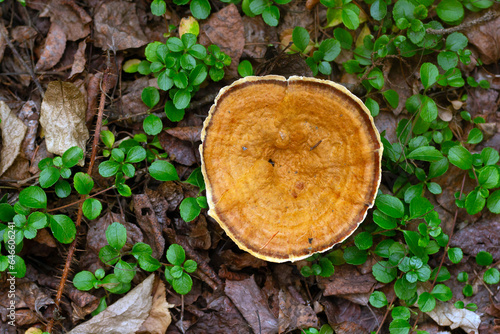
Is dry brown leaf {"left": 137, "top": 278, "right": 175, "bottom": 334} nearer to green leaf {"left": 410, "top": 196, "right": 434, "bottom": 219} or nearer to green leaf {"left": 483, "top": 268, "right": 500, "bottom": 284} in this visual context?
green leaf {"left": 410, "top": 196, "right": 434, "bottom": 219}

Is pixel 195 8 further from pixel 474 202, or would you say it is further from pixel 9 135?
pixel 474 202

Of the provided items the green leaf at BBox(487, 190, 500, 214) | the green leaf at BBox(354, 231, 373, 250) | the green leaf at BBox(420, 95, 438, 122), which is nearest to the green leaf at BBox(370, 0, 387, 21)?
the green leaf at BBox(420, 95, 438, 122)

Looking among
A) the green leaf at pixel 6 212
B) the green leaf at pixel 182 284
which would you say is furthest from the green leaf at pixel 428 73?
the green leaf at pixel 6 212

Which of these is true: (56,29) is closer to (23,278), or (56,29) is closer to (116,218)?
(116,218)

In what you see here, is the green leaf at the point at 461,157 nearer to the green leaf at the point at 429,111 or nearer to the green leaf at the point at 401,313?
the green leaf at the point at 429,111

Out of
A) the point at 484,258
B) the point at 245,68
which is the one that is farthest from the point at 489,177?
the point at 245,68

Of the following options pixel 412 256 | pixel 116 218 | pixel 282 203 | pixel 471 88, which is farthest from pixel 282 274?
pixel 471 88
